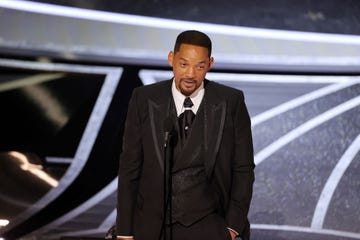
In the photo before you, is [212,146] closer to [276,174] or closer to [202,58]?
[202,58]

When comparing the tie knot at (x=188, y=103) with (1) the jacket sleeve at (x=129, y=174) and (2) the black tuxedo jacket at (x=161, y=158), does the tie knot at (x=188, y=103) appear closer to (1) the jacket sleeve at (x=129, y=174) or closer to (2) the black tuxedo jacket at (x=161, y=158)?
(2) the black tuxedo jacket at (x=161, y=158)

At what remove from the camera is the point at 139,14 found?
373 centimetres

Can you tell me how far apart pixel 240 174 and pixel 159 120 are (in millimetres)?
321

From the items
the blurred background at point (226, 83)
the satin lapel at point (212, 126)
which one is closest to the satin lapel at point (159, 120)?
the satin lapel at point (212, 126)

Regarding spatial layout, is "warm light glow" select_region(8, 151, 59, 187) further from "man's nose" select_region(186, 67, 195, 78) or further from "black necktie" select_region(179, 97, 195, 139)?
"man's nose" select_region(186, 67, 195, 78)

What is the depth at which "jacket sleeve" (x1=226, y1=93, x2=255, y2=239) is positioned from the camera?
6.15 ft

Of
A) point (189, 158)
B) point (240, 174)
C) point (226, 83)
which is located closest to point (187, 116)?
point (189, 158)

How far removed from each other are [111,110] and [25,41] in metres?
0.70

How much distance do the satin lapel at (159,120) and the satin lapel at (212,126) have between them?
124 millimetres

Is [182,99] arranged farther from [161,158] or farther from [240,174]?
[240,174]

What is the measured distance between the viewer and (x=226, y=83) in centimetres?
373

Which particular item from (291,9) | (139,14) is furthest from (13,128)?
(291,9)

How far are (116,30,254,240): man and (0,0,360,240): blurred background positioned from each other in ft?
6.09

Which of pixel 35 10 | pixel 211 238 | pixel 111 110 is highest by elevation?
pixel 35 10
